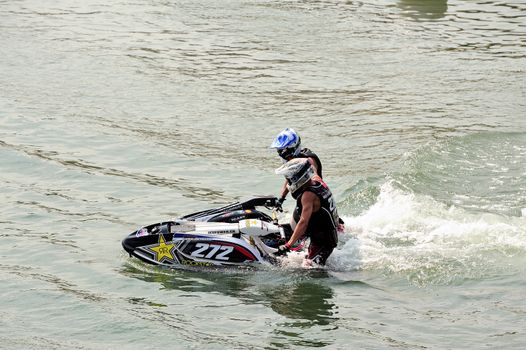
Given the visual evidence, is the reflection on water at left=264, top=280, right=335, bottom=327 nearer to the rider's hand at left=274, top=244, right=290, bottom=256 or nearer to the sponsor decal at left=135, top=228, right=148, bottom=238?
the rider's hand at left=274, top=244, right=290, bottom=256

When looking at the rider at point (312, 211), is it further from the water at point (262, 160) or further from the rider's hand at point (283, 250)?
the water at point (262, 160)

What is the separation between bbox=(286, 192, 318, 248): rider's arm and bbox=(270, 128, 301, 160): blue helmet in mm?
935

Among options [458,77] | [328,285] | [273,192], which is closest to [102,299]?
[328,285]

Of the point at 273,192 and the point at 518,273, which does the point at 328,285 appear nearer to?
the point at 518,273

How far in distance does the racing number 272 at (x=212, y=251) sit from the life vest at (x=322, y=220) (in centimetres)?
131

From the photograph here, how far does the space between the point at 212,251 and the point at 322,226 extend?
1772 mm

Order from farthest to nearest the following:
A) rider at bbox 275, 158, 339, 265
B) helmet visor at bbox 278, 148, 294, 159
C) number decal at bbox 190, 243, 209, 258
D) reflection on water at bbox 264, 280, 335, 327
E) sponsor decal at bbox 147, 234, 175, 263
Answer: helmet visor at bbox 278, 148, 294, 159, sponsor decal at bbox 147, 234, 175, 263, number decal at bbox 190, 243, 209, 258, rider at bbox 275, 158, 339, 265, reflection on water at bbox 264, 280, 335, 327

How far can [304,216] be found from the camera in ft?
48.8

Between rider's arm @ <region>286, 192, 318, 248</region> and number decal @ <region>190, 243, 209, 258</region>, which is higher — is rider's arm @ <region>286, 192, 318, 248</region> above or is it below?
above

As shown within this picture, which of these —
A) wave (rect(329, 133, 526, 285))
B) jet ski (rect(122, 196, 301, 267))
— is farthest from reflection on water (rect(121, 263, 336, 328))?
wave (rect(329, 133, 526, 285))

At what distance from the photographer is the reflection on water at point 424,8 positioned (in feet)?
119

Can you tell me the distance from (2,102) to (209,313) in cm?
1450

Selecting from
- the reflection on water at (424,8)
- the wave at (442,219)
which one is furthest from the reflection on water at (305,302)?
the reflection on water at (424,8)

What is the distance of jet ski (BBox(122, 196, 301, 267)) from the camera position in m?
15.3
